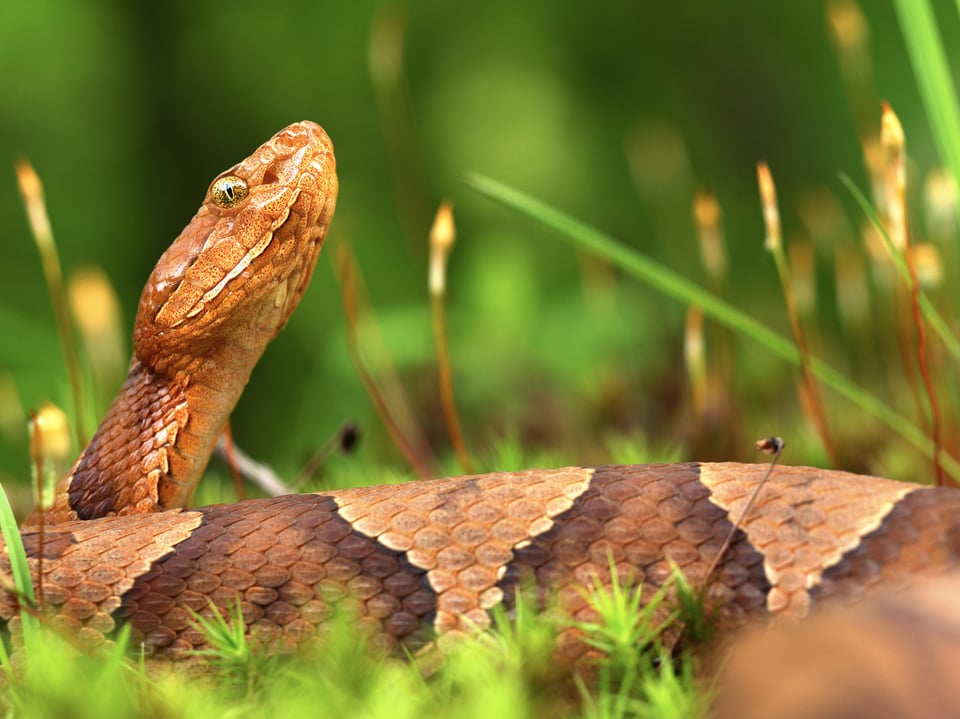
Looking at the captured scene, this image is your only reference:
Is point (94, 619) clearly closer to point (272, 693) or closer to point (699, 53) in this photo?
point (272, 693)

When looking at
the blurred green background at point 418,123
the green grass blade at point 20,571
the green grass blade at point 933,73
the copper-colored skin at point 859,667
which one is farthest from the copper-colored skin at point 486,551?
the blurred green background at point 418,123

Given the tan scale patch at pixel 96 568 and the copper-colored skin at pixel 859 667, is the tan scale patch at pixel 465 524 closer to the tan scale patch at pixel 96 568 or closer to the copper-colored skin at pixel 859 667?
the tan scale patch at pixel 96 568

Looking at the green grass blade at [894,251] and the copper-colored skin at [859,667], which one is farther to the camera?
the green grass blade at [894,251]

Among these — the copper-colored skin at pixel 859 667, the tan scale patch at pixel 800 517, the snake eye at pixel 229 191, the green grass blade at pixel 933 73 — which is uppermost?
the snake eye at pixel 229 191

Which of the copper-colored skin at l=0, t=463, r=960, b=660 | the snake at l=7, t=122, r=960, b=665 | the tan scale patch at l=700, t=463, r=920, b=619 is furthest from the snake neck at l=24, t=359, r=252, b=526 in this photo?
the tan scale patch at l=700, t=463, r=920, b=619

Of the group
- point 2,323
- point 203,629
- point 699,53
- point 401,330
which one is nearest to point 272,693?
point 203,629

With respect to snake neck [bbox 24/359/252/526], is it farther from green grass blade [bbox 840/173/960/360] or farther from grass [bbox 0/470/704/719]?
green grass blade [bbox 840/173/960/360]

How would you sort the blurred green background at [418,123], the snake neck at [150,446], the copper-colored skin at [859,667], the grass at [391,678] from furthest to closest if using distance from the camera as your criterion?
the blurred green background at [418,123]
the snake neck at [150,446]
the grass at [391,678]
the copper-colored skin at [859,667]
